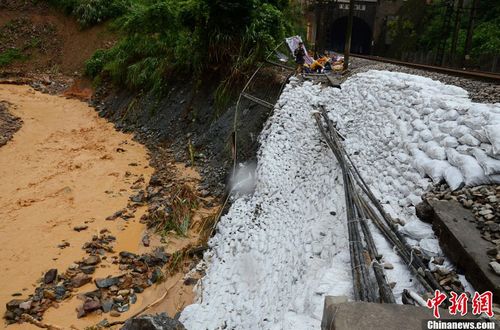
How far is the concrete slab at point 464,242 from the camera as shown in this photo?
2834 mm

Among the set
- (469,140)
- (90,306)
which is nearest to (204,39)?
(90,306)

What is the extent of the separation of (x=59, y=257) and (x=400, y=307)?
5684 millimetres

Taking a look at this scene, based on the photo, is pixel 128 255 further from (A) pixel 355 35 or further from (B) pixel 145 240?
(A) pixel 355 35

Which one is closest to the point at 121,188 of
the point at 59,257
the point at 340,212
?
the point at 59,257

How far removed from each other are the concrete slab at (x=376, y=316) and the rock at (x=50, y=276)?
474 centimetres

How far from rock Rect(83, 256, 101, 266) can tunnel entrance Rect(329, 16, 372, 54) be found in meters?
28.1

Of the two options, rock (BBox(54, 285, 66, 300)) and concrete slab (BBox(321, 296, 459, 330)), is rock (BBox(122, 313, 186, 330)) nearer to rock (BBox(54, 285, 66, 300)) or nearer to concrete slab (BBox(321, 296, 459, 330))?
rock (BBox(54, 285, 66, 300))

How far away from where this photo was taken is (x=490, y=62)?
1348 centimetres

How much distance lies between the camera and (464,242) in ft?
10.3

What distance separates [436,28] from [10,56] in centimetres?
2549

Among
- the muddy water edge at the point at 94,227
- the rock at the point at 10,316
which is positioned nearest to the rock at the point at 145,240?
the muddy water edge at the point at 94,227

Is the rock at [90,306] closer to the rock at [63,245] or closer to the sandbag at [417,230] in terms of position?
the rock at [63,245]

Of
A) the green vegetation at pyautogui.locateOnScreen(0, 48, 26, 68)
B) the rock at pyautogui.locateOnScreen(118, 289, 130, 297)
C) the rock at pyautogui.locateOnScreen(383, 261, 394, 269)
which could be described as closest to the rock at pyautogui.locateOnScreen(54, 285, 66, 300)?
the rock at pyautogui.locateOnScreen(118, 289, 130, 297)

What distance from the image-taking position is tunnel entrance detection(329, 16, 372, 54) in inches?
1136
